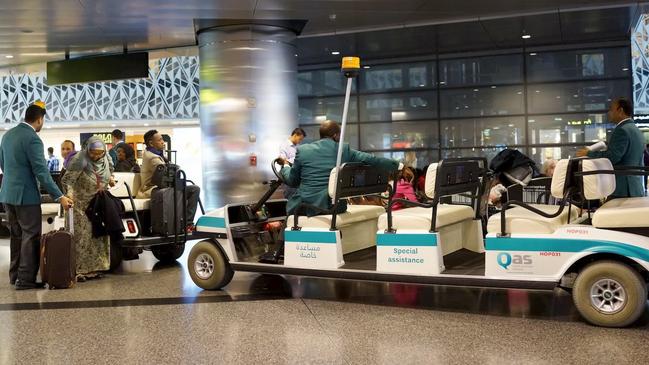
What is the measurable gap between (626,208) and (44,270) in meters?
5.44

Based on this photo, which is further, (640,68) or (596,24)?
(640,68)

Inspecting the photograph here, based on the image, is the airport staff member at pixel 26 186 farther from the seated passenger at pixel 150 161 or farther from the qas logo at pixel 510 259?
the qas logo at pixel 510 259

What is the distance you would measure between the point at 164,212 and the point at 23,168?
174cm

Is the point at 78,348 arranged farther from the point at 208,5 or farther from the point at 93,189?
the point at 208,5

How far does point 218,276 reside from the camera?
6.34m

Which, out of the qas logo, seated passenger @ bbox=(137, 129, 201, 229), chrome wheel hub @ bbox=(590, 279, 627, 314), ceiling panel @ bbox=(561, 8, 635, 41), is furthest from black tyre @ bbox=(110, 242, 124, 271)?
ceiling panel @ bbox=(561, 8, 635, 41)

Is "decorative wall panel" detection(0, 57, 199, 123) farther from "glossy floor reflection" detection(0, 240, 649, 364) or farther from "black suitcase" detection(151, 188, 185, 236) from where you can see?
"glossy floor reflection" detection(0, 240, 649, 364)

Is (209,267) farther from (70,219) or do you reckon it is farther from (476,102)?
(476,102)

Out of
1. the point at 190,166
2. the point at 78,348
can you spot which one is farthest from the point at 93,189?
the point at 190,166

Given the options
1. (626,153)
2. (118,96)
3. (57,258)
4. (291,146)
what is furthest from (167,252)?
(118,96)

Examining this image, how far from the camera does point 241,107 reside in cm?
1163

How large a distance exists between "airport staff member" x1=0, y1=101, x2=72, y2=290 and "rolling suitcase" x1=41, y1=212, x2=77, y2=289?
6.3 inches

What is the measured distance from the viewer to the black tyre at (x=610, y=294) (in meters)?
4.49

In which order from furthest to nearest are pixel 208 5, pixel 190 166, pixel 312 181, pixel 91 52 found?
pixel 190 166 → pixel 91 52 → pixel 208 5 → pixel 312 181
